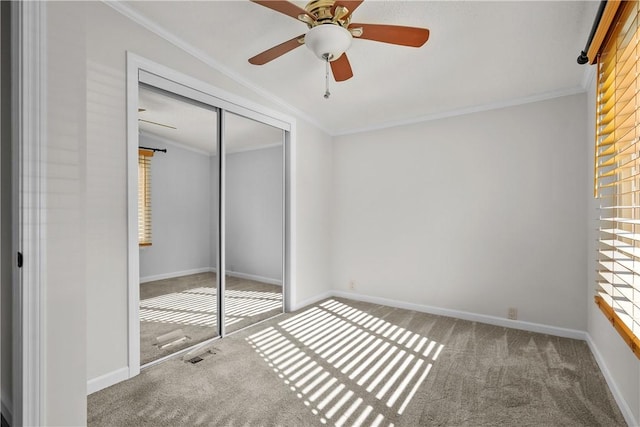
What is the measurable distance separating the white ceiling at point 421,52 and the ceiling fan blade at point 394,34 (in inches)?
10.5

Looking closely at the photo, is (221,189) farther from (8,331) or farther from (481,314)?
(481,314)

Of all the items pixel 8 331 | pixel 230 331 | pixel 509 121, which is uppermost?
pixel 509 121

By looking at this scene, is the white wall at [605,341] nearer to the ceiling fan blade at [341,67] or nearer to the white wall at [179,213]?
the ceiling fan blade at [341,67]

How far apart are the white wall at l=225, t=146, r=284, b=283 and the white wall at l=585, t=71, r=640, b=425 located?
298cm

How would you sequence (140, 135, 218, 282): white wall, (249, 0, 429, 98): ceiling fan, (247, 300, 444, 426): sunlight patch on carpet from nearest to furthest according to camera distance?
1. (249, 0, 429, 98): ceiling fan
2. (247, 300, 444, 426): sunlight patch on carpet
3. (140, 135, 218, 282): white wall

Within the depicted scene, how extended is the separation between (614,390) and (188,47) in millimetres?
3924

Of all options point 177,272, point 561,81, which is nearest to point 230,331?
point 177,272

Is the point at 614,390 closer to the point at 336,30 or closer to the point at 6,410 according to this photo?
the point at 336,30

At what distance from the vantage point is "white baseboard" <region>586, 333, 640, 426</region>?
1.75 m

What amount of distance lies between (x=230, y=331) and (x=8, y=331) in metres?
1.76

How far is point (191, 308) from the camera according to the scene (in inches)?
113

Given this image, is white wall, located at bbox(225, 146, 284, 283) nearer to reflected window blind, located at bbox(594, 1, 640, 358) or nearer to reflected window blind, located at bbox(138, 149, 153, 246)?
reflected window blind, located at bbox(138, 149, 153, 246)

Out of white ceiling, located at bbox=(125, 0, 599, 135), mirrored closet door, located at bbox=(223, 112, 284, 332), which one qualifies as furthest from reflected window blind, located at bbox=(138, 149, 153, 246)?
white ceiling, located at bbox=(125, 0, 599, 135)

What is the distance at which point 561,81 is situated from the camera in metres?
2.88
